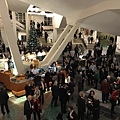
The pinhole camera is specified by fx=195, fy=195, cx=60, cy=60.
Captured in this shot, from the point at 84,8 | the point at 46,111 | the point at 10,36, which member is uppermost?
the point at 84,8

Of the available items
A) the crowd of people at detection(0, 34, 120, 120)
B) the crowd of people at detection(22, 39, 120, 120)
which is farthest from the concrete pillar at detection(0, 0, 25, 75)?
the crowd of people at detection(22, 39, 120, 120)

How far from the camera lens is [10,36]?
10.8 m

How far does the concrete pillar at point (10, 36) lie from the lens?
10.5 m

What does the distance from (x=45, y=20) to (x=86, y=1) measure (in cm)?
1604

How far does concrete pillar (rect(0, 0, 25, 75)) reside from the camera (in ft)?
34.5

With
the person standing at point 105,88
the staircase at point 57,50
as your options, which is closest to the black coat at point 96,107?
the person standing at point 105,88

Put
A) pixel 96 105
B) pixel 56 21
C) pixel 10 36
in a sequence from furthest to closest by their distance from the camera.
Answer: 1. pixel 56 21
2. pixel 10 36
3. pixel 96 105

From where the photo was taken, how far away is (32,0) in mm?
12195

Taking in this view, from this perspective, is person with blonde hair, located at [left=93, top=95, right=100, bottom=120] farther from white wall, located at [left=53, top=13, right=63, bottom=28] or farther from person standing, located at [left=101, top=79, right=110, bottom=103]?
white wall, located at [left=53, top=13, right=63, bottom=28]

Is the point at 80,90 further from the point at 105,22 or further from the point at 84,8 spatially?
the point at 105,22

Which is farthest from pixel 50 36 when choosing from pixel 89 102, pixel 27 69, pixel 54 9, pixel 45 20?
pixel 89 102

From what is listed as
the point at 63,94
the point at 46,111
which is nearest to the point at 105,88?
the point at 63,94

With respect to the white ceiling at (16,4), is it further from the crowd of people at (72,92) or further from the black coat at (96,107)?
the black coat at (96,107)

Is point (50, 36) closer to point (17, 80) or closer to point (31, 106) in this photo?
point (17, 80)
